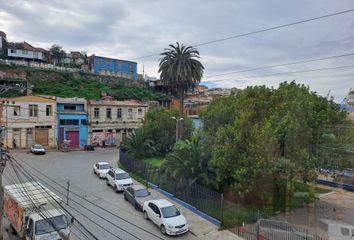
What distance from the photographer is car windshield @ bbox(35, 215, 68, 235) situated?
13703 mm

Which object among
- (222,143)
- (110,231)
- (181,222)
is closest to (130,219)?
(110,231)

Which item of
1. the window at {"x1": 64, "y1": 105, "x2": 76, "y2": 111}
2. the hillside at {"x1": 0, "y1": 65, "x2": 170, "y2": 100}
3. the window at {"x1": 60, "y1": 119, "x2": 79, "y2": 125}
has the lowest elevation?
the window at {"x1": 60, "y1": 119, "x2": 79, "y2": 125}

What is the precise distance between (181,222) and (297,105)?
9440 millimetres

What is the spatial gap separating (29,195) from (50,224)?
8.54ft

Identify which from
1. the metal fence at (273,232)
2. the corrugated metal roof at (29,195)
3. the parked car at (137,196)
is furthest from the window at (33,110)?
the metal fence at (273,232)

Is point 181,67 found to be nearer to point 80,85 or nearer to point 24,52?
point 80,85

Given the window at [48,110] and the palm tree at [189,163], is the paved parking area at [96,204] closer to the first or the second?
the palm tree at [189,163]

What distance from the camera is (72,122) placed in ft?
148

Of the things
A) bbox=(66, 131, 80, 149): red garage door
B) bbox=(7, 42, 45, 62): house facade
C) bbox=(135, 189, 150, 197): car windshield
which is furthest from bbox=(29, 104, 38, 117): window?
bbox=(7, 42, 45, 62): house facade

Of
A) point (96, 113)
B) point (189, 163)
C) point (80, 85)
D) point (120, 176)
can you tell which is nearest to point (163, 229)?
point (189, 163)

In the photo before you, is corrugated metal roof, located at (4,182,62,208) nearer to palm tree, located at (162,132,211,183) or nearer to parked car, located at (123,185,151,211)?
parked car, located at (123,185,151,211)

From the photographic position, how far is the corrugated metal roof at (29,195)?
48.1ft

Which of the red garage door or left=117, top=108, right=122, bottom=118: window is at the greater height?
left=117, top=108, right=122, bottom=118: window

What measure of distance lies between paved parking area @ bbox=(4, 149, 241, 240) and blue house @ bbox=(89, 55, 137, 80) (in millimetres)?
46518
